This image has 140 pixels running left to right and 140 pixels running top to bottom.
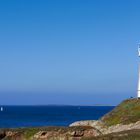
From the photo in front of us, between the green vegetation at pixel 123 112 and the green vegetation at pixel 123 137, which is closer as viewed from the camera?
the green vegetation at pixel 123 137

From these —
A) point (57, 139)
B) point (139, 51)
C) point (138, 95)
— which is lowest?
point (57, 139)

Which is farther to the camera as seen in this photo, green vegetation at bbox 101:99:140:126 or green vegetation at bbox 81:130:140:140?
green vegetation at bbox 101:99:140:126

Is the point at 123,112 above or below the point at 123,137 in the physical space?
above

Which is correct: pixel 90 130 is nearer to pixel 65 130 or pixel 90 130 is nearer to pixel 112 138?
pixel 65 130

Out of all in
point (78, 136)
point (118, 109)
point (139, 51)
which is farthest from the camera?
point (139, 51)

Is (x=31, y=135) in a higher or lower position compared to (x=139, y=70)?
lower

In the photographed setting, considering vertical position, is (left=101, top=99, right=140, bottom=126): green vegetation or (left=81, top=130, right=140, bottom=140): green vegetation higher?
(left=101, top=99, right=140, bottom=126): green vegetation

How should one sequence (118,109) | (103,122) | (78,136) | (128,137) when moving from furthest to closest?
(118,109)
(103,122)
(78,136)
(128,137)

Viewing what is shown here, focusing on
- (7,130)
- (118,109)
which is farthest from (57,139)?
(118,109)

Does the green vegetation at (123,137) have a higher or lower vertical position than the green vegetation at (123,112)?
lower

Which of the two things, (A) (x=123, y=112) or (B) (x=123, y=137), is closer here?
(B) (x=123, y=137)

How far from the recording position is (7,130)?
1956 inches

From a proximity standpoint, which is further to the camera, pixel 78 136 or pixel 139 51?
pixel 139 51

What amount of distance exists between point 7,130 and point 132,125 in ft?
54.8
